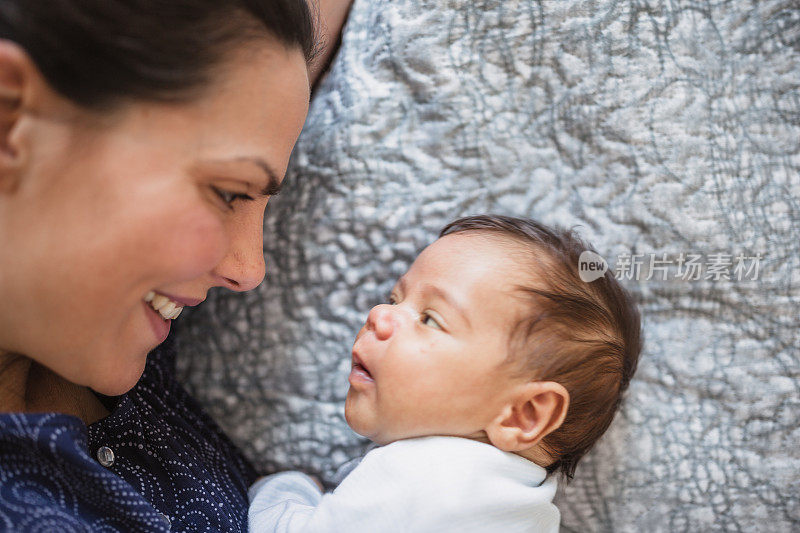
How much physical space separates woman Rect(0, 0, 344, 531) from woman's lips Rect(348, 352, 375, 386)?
10.9 inches

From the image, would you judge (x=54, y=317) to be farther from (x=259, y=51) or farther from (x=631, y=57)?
(x=631, y=57)

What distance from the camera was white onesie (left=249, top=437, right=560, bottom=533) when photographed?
93cm

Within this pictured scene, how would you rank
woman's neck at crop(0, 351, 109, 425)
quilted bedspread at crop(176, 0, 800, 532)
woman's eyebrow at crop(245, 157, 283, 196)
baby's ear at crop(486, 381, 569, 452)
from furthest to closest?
quilted bedspread at crop(176, 0, 800, 532) → baby's ear at crop(486, 381, 569, 452) → woman's neck at crop(0, 351, 109, 425) → woman's eyebrow at crop(245, 157, 283, 196)

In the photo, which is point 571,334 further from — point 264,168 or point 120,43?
point 120,43

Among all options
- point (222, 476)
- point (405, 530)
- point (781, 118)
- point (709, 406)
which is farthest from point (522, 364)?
point (781, 118)

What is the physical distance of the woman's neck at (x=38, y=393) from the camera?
879mm

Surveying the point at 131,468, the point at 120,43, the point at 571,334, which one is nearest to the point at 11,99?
the point at 120,43

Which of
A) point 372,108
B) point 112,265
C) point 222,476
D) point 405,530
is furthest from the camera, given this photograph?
point 372,108

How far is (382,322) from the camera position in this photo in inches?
41.3

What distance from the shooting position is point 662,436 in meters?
1.19

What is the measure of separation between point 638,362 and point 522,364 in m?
0.31
